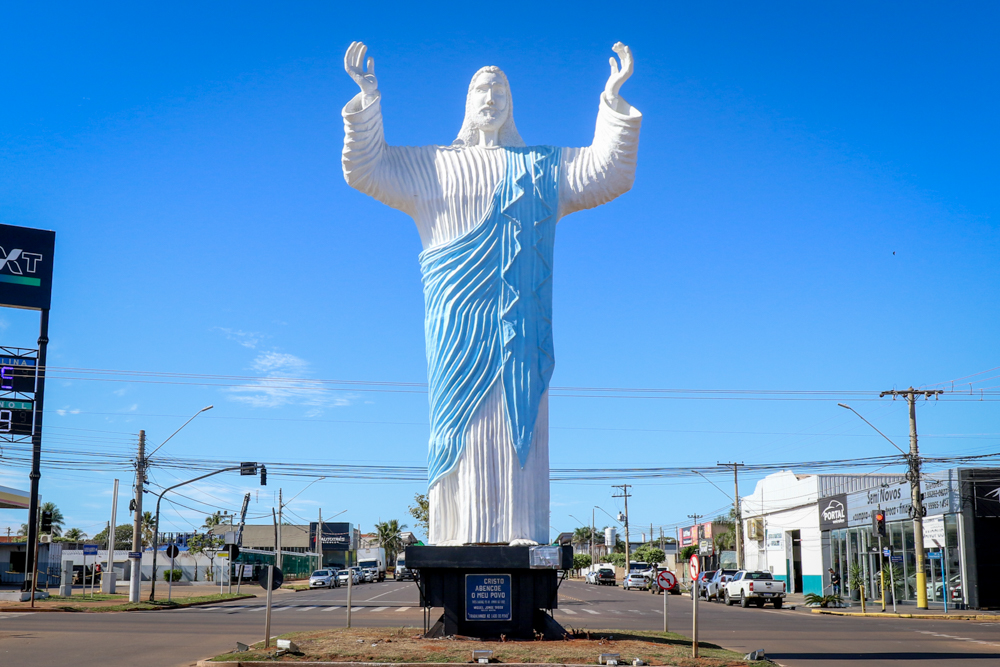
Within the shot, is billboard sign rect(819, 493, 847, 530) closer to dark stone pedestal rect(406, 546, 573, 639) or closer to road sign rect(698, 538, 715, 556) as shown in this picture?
road sign rect(698, 538, 715, 556)

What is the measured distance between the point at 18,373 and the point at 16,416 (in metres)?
1.67

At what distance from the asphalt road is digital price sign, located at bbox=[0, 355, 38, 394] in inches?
447

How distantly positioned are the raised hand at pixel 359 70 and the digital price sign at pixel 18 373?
27.0 m

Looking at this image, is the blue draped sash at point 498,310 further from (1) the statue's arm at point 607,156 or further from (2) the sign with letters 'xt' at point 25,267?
(2) the sign with letters 'xt' at point 25,267

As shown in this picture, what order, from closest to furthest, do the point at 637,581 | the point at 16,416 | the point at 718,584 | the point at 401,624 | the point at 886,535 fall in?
the point at 401,624, the point at 16,416, the point at 886,535, the point at 718,584, the point at 637,581

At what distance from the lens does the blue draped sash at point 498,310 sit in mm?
15320

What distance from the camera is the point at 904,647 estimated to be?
60.9ft

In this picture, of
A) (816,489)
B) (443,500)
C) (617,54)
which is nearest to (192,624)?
(443,500)

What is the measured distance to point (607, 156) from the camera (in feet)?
52.2

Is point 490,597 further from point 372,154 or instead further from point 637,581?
point 637,581

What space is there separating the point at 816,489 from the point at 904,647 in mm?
32223

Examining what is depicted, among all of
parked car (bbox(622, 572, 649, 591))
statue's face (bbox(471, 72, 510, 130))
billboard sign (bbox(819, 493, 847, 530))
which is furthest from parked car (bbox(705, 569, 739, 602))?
statue's face (bbox(471, 72, 510, 130))

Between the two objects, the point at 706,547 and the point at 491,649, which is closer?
the point at 491,649

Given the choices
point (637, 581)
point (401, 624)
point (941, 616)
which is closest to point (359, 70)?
point (401, 624)
